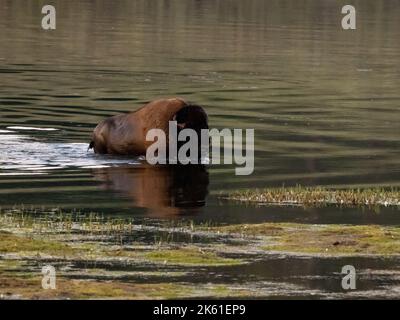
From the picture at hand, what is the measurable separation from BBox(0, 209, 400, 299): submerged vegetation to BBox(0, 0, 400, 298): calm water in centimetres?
111

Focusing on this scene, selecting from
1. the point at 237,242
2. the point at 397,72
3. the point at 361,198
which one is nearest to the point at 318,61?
the point at 397,72

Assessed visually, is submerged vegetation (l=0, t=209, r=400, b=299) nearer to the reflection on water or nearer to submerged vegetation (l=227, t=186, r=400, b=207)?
submerged vegetation (l=227, t=186, r=400, b=207)

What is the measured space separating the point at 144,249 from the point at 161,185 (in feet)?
18.4

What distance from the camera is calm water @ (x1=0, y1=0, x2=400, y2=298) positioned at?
68.6ft

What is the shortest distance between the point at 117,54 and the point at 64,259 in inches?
1549

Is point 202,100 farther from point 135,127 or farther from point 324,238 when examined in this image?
point 324,238

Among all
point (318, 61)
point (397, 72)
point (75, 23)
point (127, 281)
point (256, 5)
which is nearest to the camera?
point (127, 281)

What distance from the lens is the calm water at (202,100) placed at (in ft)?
68.6

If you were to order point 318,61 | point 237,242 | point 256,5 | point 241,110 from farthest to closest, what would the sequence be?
1. point 256,5
2. point 318,61
3. point 241,110
4. point 237,242
